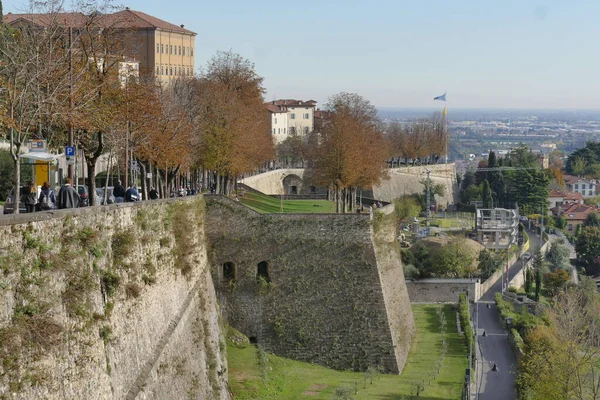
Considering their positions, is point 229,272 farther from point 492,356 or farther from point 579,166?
point 579,166

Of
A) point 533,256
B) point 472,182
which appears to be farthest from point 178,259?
point 472,182

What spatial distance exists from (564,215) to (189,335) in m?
108

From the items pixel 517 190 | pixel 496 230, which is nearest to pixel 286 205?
pixel 496 230

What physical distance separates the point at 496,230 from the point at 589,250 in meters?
13.8

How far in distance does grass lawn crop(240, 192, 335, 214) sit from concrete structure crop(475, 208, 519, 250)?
96.7 feet

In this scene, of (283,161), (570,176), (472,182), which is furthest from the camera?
(570,176)

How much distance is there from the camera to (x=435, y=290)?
63656mm

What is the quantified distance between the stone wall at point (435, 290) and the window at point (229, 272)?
Result: 2163 centimetres

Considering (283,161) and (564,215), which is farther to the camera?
(564,215)

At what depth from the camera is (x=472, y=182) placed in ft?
471

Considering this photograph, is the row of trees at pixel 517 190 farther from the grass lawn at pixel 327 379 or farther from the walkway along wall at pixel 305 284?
the walkway along wall at pixel 305 284

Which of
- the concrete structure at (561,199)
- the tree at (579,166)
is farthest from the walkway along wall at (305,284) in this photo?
the tree at (579,166)

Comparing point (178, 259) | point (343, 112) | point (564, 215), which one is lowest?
point (564, 215)

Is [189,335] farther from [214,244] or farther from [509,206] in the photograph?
[509,206]
